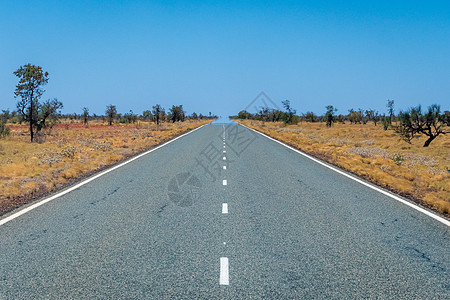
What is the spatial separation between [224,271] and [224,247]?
2.55 feet

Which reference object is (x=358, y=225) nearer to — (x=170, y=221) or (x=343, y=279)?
(x=343, y=279)

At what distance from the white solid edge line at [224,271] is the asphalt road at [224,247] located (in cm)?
1

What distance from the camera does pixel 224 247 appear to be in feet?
15.8

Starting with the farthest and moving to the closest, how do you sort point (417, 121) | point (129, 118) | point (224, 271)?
1. point (129, 118)
2. point (417, 121)
3. point (224, 271)

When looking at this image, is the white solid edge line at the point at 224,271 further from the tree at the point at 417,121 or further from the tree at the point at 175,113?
the tree at the point at 175,113

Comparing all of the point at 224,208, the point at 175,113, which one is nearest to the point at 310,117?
the point at 175,113

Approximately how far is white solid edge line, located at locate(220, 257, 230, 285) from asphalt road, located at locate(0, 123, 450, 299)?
0.04ft

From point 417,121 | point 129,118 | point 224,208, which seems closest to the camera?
point 224,208

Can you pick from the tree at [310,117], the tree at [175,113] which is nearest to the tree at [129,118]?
the tree at [175,113]

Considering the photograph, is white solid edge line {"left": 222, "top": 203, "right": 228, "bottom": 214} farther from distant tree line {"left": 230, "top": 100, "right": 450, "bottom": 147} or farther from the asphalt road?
distant tree line {"left": 230, "top": 100, "right": 450, "bottom": 147}

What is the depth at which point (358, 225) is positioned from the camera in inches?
232

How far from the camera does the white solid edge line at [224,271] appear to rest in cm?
379

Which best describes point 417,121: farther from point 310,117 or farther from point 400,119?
point 310,117

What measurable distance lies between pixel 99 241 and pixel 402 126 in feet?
97.2
